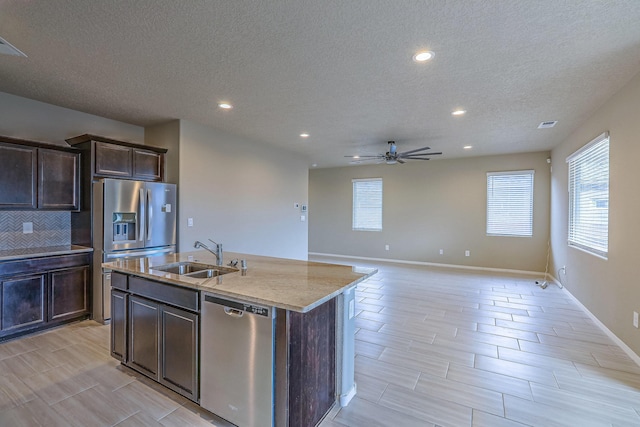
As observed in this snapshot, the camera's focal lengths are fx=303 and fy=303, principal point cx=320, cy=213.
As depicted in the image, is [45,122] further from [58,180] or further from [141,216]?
[141,216]

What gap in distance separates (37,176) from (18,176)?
→ 0.16m

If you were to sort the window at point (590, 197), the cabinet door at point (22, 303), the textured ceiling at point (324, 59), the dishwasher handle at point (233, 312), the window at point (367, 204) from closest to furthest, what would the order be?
the dishwasher handle at point (233, 312) < the textured ceiling at point (324, 59) < the cabinet door at point (22, 303) < the window at point (590, 197) < the window at point (367, 204)

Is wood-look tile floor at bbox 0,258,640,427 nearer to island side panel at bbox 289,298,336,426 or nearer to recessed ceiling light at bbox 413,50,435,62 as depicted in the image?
island side panel at bbox 289,298,336,426

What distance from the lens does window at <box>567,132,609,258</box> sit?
11.8ft

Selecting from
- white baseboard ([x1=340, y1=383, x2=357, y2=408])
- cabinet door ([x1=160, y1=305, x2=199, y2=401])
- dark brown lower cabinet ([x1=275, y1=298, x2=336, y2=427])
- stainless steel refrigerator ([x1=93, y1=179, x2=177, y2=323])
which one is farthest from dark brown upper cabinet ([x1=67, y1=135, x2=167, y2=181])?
white baseboard ([x1=340, y1=383, x2=357, y2=408])

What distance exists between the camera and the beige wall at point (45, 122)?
3.50m

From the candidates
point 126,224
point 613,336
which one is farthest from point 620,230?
point 126,224

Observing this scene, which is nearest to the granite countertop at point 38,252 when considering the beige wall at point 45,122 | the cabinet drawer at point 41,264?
the cabinet drawer at point 41,264

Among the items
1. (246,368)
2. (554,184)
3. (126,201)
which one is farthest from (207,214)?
(554,184)

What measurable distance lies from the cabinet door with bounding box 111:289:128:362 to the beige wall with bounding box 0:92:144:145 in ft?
8.54

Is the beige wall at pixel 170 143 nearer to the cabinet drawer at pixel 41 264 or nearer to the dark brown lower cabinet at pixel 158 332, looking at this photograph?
the cabinet drawer at pixel 41 264

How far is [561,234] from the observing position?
5.42 metres

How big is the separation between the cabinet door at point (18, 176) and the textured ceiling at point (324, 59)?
71cm

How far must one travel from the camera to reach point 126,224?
3.79m
